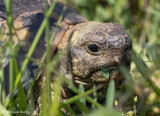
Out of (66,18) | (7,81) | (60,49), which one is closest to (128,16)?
(66,18)

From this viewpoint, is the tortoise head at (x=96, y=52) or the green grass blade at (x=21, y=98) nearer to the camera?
the green grass blade at (x=21, y=98)

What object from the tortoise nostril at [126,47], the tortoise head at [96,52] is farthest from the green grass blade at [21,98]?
the tortoise nostril at [126,47]

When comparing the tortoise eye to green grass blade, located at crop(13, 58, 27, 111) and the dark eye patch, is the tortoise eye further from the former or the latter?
green grass blade, located at crop(13, 58, 27, 111)

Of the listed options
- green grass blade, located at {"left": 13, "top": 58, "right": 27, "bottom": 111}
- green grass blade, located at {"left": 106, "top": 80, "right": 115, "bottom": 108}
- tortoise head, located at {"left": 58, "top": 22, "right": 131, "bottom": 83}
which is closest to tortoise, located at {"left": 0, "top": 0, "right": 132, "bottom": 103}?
tortoise head, located at {"left": 58, "top": 22, "right": 131, "bottom": 83}

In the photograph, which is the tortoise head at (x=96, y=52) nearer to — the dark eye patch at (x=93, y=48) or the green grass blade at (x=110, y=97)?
the dark eye patch at (x=93, y=48)

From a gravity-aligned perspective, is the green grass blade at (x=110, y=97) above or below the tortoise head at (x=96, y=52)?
above

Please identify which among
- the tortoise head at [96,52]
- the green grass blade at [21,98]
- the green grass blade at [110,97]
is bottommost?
the tortoise head at [96,52]

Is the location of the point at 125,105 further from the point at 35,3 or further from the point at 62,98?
the point at 35,3

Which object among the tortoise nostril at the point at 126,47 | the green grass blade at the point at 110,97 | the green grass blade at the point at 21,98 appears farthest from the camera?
the tortoise nostril at the point at 126,47
